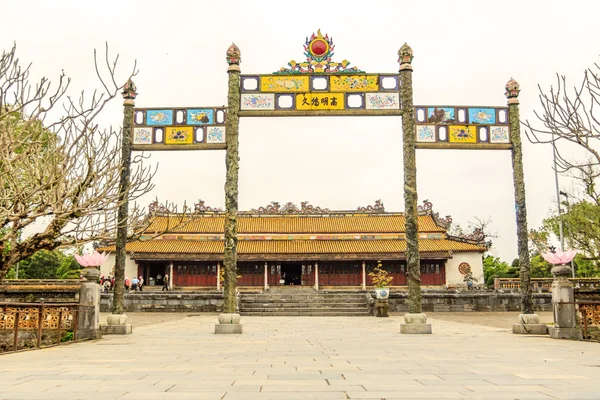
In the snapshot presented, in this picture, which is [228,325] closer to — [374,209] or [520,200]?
[520,200]

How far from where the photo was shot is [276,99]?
12.4 meters

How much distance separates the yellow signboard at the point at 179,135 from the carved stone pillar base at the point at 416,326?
6461mm

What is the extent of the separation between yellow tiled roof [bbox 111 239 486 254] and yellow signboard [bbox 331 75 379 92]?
67.6ft

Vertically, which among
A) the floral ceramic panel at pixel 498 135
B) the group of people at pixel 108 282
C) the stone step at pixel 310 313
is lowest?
the stone step at pixel 310 313

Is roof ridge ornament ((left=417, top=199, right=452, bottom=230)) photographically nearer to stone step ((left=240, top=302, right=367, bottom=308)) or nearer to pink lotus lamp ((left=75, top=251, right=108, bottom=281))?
stone step ((left=240, top=302, right=367, bottom=308))

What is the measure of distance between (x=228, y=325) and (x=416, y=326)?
410 cm

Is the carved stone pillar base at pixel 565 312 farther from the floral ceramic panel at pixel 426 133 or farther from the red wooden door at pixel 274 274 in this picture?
the red wooden door at pixel 274 274

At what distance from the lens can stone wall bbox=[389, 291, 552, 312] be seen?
23641 millimetres

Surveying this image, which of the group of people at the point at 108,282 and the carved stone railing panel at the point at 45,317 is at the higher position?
the group of people at the point at 108,282

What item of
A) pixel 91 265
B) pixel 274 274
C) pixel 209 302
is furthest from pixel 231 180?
pixel 274 274

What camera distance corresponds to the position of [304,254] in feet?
106

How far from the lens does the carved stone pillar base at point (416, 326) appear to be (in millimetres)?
11273

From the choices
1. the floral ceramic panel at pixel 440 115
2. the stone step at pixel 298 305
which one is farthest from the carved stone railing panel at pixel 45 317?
the stone step at pixel 298 305

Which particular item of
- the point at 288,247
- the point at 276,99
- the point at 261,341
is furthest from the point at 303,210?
the point at 261,341
